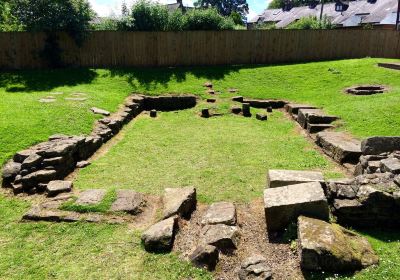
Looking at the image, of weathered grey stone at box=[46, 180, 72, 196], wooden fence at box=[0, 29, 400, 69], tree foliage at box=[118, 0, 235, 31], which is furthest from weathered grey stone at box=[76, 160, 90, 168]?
tree foliage at box=[118, 0, 235, 31]

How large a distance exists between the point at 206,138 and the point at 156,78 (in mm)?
7954

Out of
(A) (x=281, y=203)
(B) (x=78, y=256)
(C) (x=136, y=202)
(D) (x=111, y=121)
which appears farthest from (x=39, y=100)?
(A) (x=281, y=203)

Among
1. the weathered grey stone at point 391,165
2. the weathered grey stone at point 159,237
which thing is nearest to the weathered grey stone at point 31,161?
the weathered grey stone at point 159,237

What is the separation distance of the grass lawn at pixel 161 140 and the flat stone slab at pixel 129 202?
1.46 ft

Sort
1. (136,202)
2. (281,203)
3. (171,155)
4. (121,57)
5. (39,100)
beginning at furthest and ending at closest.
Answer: (121,57), (39,100), (171,155), (136,202), (281,203)

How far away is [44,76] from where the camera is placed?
1705 centimetres

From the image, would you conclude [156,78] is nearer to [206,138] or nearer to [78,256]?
[206,138]

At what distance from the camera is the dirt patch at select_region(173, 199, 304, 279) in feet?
14.5

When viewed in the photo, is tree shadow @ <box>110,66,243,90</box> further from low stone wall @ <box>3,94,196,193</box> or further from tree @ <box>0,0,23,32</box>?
tree @ <box>0,0,23,32</box>

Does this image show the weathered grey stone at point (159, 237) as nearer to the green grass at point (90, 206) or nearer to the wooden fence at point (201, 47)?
the green grass at point (90, 206)

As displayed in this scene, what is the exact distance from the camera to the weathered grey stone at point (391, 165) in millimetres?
5682

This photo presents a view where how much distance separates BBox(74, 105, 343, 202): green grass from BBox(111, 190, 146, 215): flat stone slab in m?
0.51

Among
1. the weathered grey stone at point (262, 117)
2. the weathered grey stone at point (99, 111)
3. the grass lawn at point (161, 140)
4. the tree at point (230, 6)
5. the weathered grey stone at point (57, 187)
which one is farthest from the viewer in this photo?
the tree at point (230, 6)

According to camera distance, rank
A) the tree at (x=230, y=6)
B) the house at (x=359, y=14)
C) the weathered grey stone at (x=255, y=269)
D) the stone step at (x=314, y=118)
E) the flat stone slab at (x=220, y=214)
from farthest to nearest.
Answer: the tree at (x=230, y=6)
the house at (x=359, y=14)
the stone step at (x=314, y=118)
the flat stone slab at (x=220, y=214)
the weathered grey stone at (x=255, y=269)
